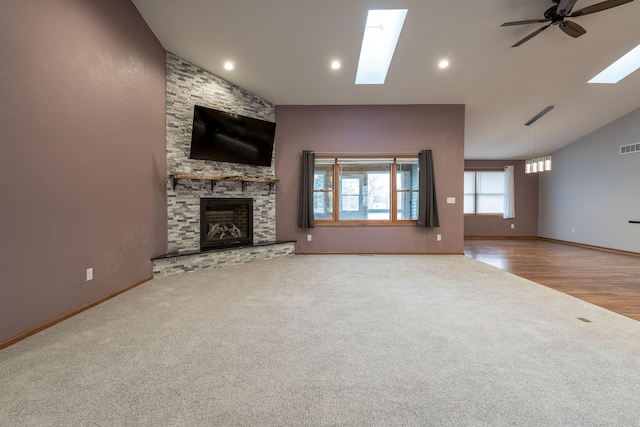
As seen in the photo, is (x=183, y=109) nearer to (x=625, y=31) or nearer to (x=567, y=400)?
(x=567, y=400)

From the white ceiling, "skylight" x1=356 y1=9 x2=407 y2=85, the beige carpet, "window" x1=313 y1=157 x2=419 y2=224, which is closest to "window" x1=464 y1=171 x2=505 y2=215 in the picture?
the white ceiling

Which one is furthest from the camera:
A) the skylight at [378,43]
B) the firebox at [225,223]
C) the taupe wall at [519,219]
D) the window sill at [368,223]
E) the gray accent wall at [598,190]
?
the taupe wall at [519,219]

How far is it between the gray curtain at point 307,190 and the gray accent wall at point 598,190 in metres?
7.00

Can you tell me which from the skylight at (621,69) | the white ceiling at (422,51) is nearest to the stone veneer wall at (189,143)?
the white ceiling at (422,51)

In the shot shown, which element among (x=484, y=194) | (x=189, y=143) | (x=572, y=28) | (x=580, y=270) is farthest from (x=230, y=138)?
(x=484, y=194)

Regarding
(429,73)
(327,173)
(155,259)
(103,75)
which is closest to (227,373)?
(155,259)

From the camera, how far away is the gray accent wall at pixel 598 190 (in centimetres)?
600

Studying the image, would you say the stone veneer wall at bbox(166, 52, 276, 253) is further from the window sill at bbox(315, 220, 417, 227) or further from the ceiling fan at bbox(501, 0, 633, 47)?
the ceiling fan at bbox(501, 0, 633, 47)

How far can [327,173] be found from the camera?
5.89 m

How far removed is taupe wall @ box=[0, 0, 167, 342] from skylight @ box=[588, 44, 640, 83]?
24.9ft

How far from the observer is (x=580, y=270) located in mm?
4406

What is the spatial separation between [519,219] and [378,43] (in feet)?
24.1

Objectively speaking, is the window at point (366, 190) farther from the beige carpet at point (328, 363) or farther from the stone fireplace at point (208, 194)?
the beige carpet at point (328, 363)

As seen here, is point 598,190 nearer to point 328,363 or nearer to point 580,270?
point 580,270
